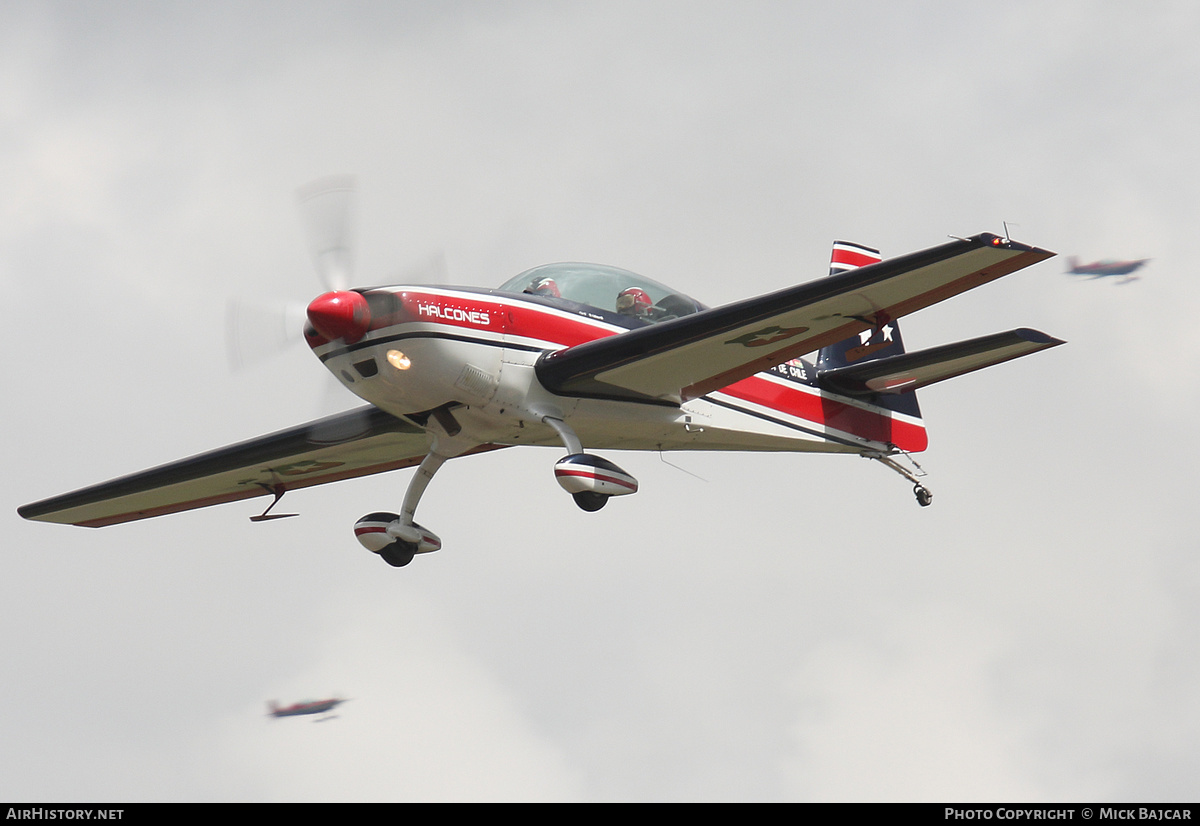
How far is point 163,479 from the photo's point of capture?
1844 centimetres

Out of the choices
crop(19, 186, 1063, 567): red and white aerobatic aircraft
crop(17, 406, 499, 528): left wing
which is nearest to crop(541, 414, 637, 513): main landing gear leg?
crop(19, 186, 1063, 567): red and white aerobatic aircraft

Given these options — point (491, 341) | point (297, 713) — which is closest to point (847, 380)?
point (491, 341)

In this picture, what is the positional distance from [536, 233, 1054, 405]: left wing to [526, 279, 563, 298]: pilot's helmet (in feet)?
2.76

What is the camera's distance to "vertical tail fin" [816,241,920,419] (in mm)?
19156

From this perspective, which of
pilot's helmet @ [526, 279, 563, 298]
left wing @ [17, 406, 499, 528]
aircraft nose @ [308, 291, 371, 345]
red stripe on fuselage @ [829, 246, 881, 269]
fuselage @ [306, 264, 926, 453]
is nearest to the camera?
aircraft nose @ [308, 291, 371, 345]

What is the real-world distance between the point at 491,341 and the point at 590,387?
51.7 inches

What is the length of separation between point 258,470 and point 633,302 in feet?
18.4

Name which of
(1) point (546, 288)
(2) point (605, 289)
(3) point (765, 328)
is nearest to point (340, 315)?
(1) point (546, 288)

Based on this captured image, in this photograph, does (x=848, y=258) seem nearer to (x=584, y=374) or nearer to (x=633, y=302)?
(x=633, y=302)

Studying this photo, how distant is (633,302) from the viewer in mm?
16156

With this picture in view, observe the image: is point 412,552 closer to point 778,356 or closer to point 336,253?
point 336,253

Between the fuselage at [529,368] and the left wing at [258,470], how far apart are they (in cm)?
171

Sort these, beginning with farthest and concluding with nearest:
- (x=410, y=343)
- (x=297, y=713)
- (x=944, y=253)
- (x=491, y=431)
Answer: (x=297, y=713), (x=491, y=431), (x=410, y=343), (x=944, y=253)

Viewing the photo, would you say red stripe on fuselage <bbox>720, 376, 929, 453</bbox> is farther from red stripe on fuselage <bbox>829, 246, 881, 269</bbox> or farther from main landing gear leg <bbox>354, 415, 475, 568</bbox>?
main landing gear leg <bbox>354, 415, 475, 568</bbox>
